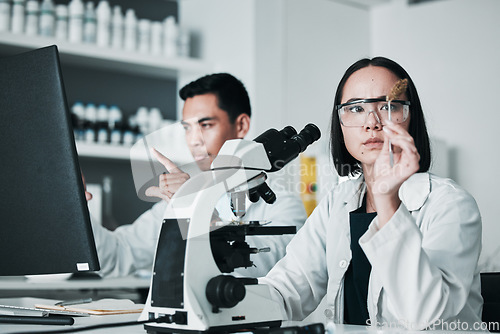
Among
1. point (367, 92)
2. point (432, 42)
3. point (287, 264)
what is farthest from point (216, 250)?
point (432, 42)

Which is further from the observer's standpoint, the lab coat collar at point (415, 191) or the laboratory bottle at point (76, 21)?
the laboratory bottle at point (76, 21)

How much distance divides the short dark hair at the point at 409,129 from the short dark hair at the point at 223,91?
0.76 metres

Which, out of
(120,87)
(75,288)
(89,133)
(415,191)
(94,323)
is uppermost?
(120,87)

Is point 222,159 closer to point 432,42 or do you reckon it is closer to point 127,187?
point 127,187

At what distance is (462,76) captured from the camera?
11.3 feet

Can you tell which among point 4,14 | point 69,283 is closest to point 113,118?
point 4,14

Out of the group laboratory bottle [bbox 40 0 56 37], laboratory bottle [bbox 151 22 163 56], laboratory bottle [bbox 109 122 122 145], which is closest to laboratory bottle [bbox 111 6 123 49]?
laboratory bottle [bbox 151 22 163 56]

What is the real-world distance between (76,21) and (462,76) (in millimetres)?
2173

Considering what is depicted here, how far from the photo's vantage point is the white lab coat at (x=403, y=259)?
1.05m

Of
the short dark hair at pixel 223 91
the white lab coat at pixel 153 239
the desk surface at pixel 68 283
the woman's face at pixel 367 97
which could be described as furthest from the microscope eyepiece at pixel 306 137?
the desk surface at pixel 68 283

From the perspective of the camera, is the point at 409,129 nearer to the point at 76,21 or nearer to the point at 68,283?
the point at 68,283

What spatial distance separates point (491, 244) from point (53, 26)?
2.53 metres

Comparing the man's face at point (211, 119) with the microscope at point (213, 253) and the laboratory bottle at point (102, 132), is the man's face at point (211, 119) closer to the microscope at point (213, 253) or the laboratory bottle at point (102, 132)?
the laboratory bottle at point (102, 132)

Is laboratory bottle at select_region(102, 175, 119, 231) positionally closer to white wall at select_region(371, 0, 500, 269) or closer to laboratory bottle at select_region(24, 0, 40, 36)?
laboratory bottle at select_region(24, 0, 40, 36)
